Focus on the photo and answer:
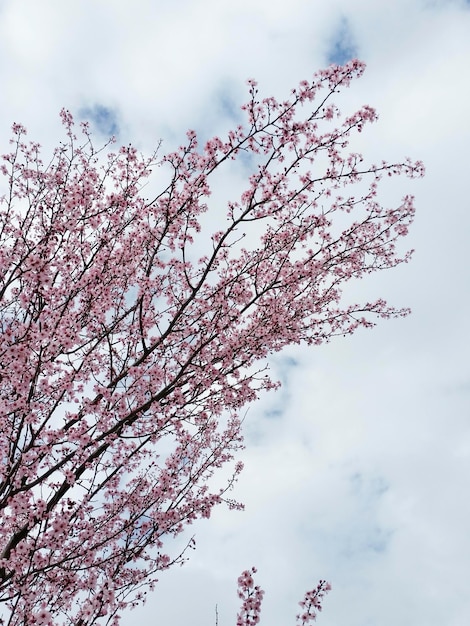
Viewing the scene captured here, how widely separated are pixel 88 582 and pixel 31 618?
3.50ft

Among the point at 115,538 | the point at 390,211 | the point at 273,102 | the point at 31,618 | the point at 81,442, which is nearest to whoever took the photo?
the point at 31,618

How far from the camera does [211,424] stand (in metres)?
7.07

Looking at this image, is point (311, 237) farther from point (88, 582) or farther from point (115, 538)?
point (88, 582)

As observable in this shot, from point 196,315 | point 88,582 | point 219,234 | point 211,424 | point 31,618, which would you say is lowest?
point 31,618

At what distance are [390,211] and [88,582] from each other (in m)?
6.14

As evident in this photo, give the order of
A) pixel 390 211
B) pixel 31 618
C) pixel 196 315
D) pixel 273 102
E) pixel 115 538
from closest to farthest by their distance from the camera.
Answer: pixel 31 618 → pixel 115 538 → pixel 273 102 → pixel 196 315 → pixel 390 211

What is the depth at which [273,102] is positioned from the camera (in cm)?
616

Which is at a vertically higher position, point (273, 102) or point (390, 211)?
point (390, 211)

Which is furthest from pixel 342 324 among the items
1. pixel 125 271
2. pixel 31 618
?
pixel 31 618

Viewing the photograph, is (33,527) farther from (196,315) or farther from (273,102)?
(273,102)

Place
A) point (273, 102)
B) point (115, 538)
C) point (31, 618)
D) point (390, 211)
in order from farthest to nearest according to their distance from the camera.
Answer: point (390, 211)
point (273, 102)
point (115, 538)
point (31, 618)

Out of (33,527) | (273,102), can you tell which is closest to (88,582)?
(33,527)

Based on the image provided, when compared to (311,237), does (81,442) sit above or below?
below

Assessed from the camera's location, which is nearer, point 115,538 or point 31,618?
point 31,618
